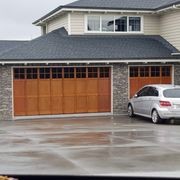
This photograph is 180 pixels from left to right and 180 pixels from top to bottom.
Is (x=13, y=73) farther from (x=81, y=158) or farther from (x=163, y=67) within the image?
(x=81, y=158)

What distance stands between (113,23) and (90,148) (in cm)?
1481

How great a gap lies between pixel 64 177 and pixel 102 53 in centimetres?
1843

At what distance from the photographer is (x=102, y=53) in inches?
996

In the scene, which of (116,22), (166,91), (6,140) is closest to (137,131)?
(166,91)

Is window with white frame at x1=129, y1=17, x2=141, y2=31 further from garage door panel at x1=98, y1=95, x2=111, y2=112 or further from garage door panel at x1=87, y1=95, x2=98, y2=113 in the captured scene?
garage door panel at x1=87, y1=95, x2=98, y2=113

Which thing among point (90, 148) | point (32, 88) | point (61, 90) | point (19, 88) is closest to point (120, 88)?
point (61, 90)

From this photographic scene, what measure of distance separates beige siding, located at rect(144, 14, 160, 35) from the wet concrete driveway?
25.4 ft

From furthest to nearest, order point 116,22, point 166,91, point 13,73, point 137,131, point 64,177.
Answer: point 116,22 < point 13,73 < point 166,91 < point 137,131 < point 64,177

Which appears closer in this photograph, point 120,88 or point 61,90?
point 61,90

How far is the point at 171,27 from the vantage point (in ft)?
88.9

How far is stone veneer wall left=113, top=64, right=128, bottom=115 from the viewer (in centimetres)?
2538

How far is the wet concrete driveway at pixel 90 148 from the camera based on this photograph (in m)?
10.7

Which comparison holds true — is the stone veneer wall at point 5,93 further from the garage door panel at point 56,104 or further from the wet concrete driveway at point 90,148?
the garage door panel at point 56,104

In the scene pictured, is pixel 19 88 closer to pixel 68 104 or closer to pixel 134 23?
pixel 68 104
